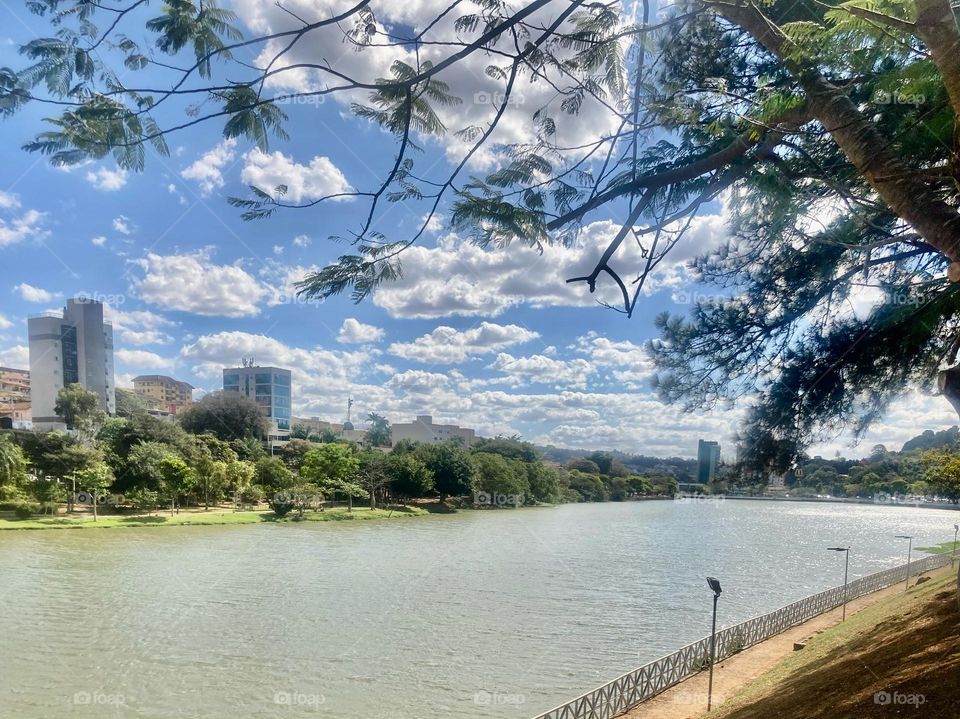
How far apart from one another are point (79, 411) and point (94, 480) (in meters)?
11.6

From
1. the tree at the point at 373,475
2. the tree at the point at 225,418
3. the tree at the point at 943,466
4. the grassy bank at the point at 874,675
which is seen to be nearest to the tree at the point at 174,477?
the tree at the point at 373,475

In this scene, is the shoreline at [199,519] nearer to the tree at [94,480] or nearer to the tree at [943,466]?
the tree at [94,480]

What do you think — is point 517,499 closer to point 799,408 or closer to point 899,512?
point 799,408

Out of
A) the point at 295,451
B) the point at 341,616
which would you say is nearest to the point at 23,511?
the point at 341,616

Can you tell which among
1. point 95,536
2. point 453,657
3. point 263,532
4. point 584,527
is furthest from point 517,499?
point 453,657

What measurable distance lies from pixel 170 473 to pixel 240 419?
19748 mm

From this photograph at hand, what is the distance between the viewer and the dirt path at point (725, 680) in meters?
7.15

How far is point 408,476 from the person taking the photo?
117ft

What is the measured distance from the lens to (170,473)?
26.4 meters

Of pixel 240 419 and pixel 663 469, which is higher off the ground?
pixel 240 419

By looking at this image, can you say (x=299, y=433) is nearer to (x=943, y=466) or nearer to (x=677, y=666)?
(x=943, y=466)

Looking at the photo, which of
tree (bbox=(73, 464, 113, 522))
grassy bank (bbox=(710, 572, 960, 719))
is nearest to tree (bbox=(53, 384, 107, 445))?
tree (bbox=(73, 464, 113, 522))

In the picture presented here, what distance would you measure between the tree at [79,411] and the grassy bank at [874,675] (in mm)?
35505

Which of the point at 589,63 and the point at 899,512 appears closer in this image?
the point at 589,63
